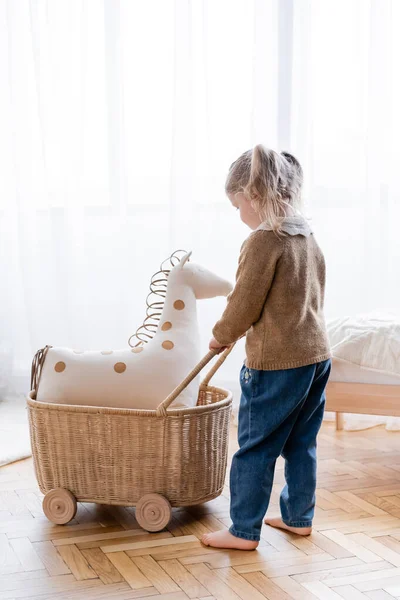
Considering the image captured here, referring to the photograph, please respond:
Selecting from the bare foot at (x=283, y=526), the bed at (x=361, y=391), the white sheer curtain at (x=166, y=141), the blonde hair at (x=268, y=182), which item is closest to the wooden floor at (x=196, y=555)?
the bare foot at (x=283, y=526)

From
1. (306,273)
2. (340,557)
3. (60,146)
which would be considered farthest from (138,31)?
(340,557)

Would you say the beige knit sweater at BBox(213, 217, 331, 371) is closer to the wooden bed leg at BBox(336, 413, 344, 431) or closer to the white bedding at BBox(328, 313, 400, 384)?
the white bedding at BBox(328, 313, 400, 384)

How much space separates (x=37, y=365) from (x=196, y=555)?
68cm

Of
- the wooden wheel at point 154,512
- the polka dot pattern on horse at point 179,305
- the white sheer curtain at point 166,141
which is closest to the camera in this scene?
the wooden wheel at point 154,512

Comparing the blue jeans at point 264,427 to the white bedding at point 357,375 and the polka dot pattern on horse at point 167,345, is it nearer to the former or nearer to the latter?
the polka dot pattern on horse at point 167,345

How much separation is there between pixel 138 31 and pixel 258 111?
0.62 metres

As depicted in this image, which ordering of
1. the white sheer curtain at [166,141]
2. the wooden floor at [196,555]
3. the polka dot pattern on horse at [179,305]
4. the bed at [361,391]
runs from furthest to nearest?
1. the white sheer curtain at [166,141]
2. the bed at [361,391]
3. the polka dot pattern on horse at [179,305]
4. the wooden floor at [196,555]

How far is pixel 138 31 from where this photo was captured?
332 centimetres

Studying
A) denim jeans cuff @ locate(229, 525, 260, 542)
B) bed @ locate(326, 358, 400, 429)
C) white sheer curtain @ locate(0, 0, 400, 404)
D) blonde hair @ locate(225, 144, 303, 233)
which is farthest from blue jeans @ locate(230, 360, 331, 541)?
white sheer curtain @ locate(0, 0, 400, 404)

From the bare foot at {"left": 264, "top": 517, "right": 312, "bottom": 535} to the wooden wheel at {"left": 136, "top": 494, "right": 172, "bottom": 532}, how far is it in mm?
263

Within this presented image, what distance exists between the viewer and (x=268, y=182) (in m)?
1.81

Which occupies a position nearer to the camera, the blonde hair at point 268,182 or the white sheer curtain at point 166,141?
the blonde hair at point 268,182

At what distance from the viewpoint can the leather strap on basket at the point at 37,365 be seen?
212cm

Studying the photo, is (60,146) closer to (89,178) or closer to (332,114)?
(89,178)
